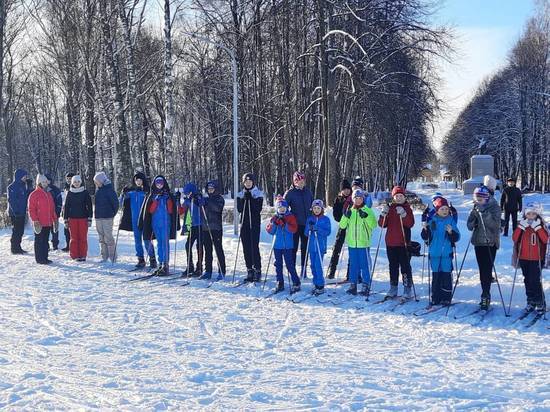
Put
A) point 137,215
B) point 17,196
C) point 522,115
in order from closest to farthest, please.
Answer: point 137,215 → point 17,196 → point 522,115

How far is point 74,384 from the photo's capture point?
477 centimetres

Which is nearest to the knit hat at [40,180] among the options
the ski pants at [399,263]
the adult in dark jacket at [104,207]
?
the adult in dark jacket at [104,207]

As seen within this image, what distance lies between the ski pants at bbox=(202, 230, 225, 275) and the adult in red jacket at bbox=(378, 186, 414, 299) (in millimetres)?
3161

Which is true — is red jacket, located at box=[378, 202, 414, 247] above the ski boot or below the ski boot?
above

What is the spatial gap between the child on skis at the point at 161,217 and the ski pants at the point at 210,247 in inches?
35.8

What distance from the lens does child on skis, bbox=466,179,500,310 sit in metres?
7.69

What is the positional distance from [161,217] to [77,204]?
8.21 feet

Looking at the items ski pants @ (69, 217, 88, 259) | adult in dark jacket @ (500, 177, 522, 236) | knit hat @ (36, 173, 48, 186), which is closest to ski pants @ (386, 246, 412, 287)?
ski pants @ (69, 217, 88, 259)

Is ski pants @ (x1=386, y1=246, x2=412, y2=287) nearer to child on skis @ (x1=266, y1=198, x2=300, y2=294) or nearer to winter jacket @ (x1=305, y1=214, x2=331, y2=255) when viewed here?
winter jacket @ (x1=305, y1=214, x2=331, y2=255)

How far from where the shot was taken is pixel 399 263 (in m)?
8.49

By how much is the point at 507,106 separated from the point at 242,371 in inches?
1962

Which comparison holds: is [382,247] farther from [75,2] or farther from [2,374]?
[75,2]

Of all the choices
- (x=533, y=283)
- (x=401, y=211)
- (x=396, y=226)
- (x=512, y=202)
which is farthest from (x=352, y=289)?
(x=512, y=202)

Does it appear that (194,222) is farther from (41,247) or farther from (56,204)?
(56,204)
